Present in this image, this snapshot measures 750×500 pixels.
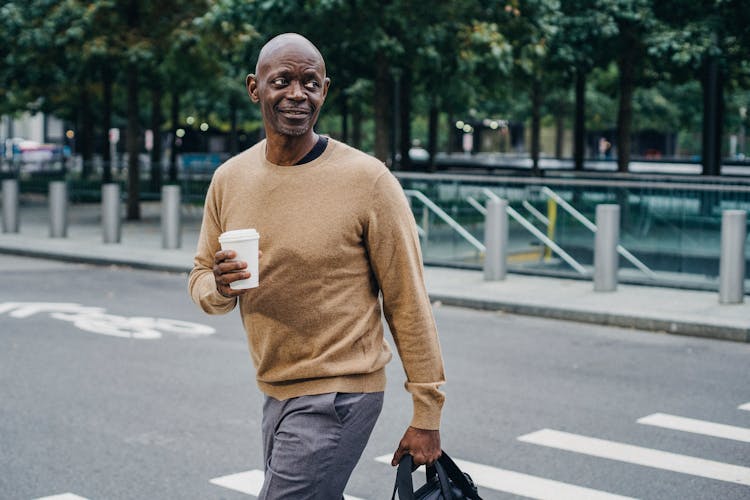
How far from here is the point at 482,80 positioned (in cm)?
2134

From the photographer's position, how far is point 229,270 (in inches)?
115

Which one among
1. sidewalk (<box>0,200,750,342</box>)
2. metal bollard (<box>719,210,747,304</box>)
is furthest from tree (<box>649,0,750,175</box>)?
metal bollard (<box>719,210,747,304</box>)

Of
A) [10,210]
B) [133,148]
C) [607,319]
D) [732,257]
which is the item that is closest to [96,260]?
[10,210]

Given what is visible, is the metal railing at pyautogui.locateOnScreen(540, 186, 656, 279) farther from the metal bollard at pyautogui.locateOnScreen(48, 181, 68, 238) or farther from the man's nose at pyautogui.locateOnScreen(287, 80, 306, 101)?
the man's nose at pyautogui.locateOnScreen(287, 80, 306, 101)

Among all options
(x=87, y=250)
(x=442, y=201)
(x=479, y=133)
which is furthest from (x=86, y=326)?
(x=479, y=133)

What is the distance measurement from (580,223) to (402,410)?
7805 mm

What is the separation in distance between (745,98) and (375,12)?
29.8 metres

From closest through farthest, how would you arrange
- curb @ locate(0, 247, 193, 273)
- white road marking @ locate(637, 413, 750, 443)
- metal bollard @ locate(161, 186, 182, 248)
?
white road marking @ locate(637, 413, 750, 443) → curb @ locate(0, 247, 193, 273) → metal bollard @ locate(161, 186, 182, 248)

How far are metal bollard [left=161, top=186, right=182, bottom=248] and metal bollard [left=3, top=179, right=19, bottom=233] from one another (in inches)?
170

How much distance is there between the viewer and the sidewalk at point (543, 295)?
36.7 ft

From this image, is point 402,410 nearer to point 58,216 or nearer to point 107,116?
point 58,216

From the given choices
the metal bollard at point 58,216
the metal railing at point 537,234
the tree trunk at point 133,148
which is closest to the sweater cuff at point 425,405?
the metal railing at point 537,234

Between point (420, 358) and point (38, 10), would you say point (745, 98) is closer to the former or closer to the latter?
point (38, 10)

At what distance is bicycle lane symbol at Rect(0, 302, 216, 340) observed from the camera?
10461 millimetres
